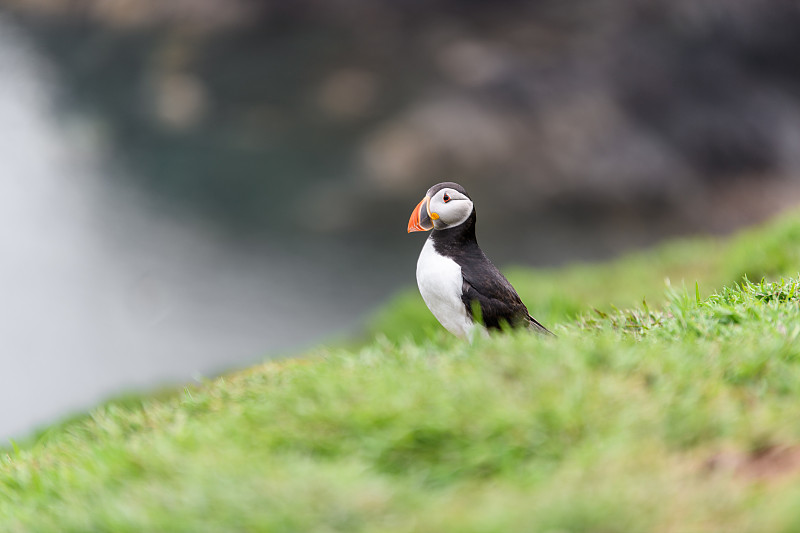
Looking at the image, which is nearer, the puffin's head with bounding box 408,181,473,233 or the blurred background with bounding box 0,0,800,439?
the puffin's head with bounding box 408,181,473,233

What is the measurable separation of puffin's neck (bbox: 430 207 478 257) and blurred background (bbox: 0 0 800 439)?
941 cm

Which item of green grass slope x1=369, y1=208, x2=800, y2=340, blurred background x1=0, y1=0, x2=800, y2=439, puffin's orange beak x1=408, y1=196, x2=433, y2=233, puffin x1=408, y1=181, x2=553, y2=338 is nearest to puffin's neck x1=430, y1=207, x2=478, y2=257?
puffin x1=408, y1=181, x2=553, y2=338

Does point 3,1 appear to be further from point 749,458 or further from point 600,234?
point 749,458

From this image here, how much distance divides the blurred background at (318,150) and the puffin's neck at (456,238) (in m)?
9.41

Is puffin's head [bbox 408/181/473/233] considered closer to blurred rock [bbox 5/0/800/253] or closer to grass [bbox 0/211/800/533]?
grass [bbox 0/211/800/533]

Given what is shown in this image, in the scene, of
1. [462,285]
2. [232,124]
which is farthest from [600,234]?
[462,285]

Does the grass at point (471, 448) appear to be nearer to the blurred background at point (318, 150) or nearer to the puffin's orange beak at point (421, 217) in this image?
the puffin's orange beak at point (421, 217)

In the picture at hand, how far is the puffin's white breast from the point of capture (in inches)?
159

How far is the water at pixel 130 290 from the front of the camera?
1366 centimetres

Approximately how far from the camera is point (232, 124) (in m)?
20.8

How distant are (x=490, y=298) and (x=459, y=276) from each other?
0.65ft

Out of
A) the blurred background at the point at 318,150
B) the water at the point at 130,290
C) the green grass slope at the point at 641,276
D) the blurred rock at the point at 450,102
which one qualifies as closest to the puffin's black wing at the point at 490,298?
the green grass slope at the point at 641,276

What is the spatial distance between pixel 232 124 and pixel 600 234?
1011 centimetres

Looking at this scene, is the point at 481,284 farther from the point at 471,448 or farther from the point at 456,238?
the point at 471,448
